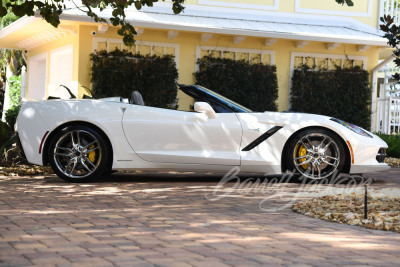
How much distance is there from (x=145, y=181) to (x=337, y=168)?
8.51 ft

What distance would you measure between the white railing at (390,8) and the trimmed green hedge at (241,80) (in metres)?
3.85

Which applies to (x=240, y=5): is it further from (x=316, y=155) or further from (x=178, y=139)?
(x=178, y=139)

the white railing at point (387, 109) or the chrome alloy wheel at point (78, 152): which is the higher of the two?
the white railing at point (387, 109)

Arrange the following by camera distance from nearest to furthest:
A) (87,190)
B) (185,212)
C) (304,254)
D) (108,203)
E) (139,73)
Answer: (304,254) < (185,212) < (108,203) < (87,190) < (139,73)

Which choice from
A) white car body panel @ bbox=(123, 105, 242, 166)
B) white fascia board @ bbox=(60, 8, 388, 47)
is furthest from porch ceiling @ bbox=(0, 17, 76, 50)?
white car body panel @ bbox=(123, 105, 242, 166)

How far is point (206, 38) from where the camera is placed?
49.2 ft

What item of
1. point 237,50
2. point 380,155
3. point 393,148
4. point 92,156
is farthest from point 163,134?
point 393,148

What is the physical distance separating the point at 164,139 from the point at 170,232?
11.7ft

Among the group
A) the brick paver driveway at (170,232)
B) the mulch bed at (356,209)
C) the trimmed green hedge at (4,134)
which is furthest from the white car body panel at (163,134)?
the trimmed green hedge at (4,134)

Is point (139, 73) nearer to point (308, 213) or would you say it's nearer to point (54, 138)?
point (54, 138)

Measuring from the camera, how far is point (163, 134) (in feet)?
28.5

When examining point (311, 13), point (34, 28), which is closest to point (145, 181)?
point (34, 28)

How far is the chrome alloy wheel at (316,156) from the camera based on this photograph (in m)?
8.91

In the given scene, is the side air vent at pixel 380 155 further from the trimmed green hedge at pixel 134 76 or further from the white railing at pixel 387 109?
the white railing at pixel 387 109
